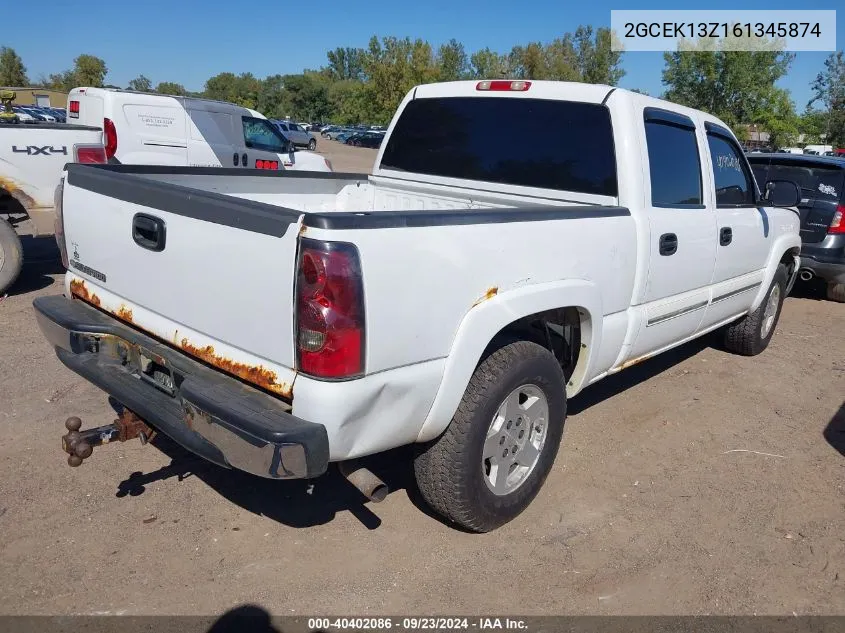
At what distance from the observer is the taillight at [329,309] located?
2.32 metres

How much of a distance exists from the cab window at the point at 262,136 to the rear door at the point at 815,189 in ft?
24.5

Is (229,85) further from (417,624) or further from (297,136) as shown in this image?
(417,624)

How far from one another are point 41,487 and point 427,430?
211 cm

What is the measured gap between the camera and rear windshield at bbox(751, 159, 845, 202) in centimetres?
809

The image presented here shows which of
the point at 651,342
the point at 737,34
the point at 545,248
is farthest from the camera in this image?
the point at 737,34

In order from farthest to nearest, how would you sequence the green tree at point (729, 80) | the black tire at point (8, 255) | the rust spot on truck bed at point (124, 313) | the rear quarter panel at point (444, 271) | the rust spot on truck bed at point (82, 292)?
the green tree at point (729, 80) < the black tire at point (8, 255) < the rust spot on truck bed at point (82, 292) < the rust spot on truck bed at point (124, 313) < the rear quarter panel at point (444, 271)

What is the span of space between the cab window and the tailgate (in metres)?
8.59

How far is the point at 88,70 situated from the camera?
7819 cm

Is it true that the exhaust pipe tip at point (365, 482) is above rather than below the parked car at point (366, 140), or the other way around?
below

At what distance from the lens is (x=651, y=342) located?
4191 millimetres

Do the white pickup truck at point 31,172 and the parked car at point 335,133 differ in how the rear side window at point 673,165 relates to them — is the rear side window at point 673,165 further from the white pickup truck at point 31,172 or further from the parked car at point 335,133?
the parked car at point 335,133

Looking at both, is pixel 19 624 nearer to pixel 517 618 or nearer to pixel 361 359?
pixel 361 359

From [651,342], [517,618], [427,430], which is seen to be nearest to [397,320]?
[427,430]

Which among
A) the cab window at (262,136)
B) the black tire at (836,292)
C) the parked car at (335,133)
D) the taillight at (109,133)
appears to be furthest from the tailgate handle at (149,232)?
the parked car at (335,133)
